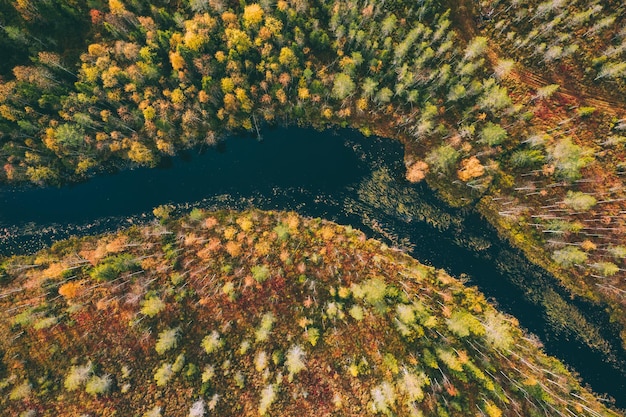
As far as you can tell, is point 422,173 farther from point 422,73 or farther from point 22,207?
point 22,207

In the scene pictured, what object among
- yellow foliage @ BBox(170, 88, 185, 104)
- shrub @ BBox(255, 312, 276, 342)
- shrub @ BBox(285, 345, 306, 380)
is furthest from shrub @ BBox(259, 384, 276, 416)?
yellow foliage @ BBox(170, 88, 185, 104)

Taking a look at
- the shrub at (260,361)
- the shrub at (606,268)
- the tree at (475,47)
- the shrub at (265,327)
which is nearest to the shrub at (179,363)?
the shrub at (260,361)

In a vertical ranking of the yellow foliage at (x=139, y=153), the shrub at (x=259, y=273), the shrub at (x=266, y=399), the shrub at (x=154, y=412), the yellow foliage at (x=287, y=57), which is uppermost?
the yellow foliage at (x=287, y=57)

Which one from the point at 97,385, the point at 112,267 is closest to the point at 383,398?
the point at 97,385

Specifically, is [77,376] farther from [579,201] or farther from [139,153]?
[579,201]

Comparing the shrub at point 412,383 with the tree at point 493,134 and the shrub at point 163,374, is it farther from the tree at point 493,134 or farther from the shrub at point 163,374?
the tree at point 493,134
